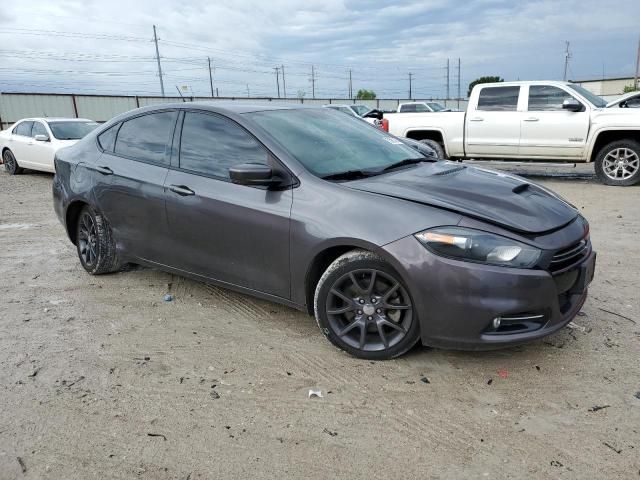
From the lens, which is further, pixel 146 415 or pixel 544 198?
pixel 544 198

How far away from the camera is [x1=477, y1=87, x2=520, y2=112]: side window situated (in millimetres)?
10539

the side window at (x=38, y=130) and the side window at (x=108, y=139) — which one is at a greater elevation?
the side window at (x=108, y=139)

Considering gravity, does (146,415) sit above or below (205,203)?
below

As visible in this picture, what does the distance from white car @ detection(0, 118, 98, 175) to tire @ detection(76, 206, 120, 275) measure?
7.33 meters

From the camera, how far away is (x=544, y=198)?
11.4ft

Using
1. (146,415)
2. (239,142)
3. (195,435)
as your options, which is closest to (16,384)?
(146,415)

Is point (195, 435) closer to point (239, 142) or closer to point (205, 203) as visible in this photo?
point (205, 203)

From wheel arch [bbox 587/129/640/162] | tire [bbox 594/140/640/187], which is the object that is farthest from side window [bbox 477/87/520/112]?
tire [bbox 594/140/640/187]

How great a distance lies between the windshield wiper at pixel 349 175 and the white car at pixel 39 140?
9.76 meters

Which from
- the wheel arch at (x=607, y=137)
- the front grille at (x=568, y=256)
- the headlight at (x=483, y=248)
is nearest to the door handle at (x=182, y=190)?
the headlight at (x=483, y=248)

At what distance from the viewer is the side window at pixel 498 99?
34.6 feet

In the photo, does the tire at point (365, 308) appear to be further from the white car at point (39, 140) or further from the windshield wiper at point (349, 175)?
the white car at point (39, 140)

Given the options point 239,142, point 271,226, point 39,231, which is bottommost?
point 39,231

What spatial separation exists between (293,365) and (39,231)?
5264 millimetres
